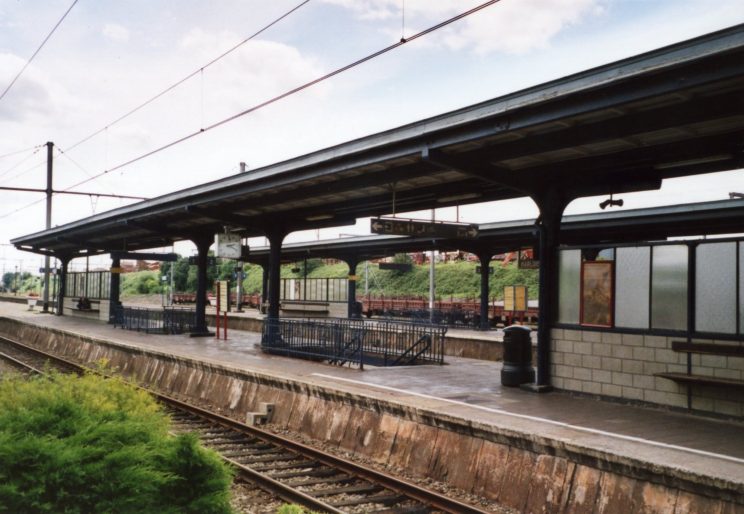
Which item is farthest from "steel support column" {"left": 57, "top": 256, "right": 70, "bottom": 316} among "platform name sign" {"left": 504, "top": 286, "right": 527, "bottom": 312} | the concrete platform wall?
"platform name sign" {"left": 504, "top": 286, "right": 527, "bottom": 312}

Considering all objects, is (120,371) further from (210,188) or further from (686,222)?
(686,222)

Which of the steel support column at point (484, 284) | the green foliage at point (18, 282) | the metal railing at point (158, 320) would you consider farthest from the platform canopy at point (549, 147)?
the green foliage at point (18, 282)

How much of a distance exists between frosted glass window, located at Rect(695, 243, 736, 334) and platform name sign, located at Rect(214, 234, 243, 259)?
12491mm

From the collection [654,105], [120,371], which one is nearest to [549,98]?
[654,105]

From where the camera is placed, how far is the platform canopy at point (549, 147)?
696 cm

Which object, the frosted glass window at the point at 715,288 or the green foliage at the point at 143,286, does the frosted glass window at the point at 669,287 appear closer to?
the frosted glass window at the point at 715,288

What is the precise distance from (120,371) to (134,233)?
10.5 metres

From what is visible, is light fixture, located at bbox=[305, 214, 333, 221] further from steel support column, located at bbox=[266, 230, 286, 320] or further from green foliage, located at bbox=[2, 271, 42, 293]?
green foliage, located at bbox=[2, 271, 42, 293]

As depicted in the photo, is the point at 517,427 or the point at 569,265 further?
the point at 569,265

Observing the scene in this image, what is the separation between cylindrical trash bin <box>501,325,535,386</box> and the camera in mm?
11523

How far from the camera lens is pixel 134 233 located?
2686cm

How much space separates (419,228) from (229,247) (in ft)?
27.0

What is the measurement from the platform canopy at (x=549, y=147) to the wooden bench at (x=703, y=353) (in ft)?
8.86

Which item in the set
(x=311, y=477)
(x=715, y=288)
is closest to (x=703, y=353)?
(x=715, y=288)
